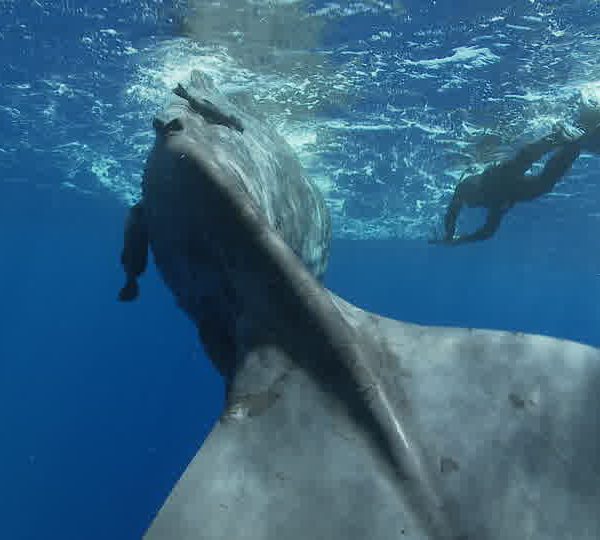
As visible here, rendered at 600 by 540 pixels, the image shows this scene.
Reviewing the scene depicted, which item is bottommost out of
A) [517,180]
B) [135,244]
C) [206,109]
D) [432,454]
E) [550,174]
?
[517,180]

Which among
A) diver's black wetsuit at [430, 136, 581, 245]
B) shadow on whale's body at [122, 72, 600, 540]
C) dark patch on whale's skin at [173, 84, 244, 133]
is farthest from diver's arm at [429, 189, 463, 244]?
shadow on whale's body at [122, 72, 600, 540]

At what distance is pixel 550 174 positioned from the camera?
14.3m

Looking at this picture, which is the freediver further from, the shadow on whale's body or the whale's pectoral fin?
the shadow on whale's body

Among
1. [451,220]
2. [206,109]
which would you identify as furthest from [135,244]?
[451,220]

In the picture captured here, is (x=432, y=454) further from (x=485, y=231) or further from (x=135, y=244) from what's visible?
(x=485, y=231)

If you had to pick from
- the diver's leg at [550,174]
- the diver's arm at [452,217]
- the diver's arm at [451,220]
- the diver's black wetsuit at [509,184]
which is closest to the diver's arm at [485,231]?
the diver's black wetsuit at [509,184]

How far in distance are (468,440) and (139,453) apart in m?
39.5

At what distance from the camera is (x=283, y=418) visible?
3.44 meters

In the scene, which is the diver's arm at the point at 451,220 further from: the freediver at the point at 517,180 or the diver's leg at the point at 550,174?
the diver's leg at the point at 550,174

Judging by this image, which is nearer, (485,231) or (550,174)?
(550,174)

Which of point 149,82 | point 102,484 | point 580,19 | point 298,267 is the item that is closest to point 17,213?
point 102,484

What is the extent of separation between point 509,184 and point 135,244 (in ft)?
39.9

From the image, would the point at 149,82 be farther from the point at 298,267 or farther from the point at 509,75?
the point at 298,267

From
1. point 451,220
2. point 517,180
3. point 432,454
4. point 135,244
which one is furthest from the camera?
point 451,220
